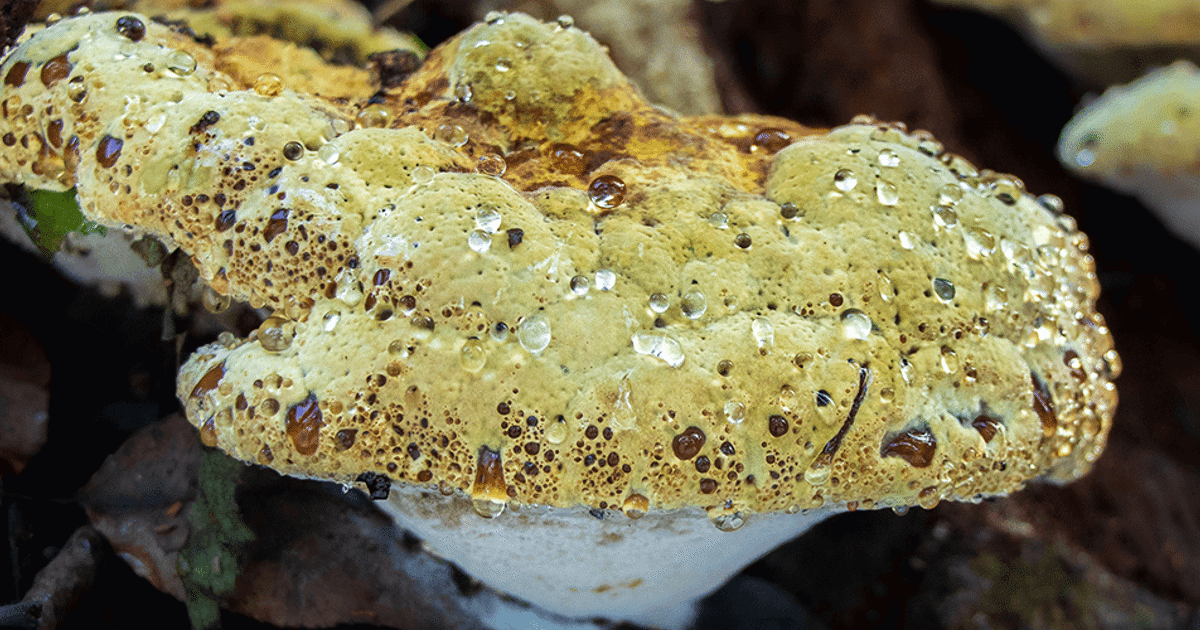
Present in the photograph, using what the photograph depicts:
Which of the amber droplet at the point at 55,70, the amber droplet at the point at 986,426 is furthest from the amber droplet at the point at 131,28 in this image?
the amber droplet at the point at 986,426

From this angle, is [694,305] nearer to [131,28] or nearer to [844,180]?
[844,180]

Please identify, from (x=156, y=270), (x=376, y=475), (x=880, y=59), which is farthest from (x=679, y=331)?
(x=880, y=59)

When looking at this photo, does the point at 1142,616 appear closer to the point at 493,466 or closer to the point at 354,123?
the point at 493,466

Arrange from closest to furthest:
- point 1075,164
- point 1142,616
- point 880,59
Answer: point 1142,616
point 1075,164
point 880,59

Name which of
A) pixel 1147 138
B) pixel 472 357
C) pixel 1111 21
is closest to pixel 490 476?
pixel 472 357

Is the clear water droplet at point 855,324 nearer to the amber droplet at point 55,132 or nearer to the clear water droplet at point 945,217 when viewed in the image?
the clear water droplet at point 945,217
